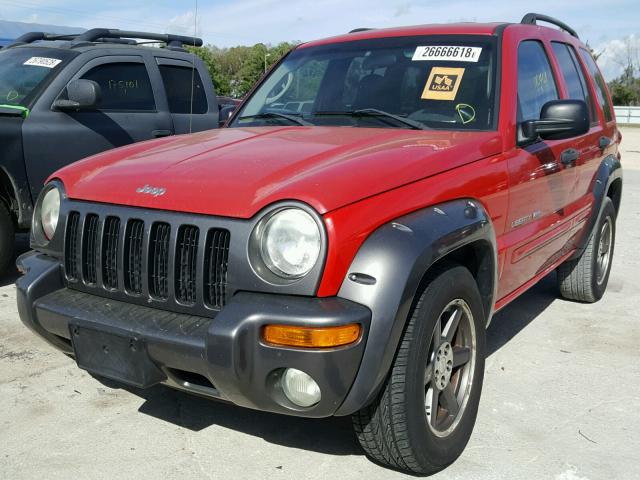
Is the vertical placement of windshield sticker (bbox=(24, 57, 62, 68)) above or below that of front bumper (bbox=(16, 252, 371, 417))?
above

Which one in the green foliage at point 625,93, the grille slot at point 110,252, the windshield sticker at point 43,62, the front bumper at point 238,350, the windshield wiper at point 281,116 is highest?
the windshield sticker at point 43,62

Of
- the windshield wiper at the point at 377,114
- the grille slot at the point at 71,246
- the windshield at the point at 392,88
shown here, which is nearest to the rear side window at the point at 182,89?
the windshield at the point at 392,88

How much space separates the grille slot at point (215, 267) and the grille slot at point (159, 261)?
0.20m

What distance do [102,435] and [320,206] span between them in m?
1.52

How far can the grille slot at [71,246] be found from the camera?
9.65ft

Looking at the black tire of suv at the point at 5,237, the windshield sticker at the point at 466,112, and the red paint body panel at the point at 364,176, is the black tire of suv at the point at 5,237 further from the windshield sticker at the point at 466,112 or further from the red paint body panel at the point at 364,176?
the windshield sticker at the point at 466,112

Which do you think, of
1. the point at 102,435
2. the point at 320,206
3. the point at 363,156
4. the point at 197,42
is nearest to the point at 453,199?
the point at 363,156

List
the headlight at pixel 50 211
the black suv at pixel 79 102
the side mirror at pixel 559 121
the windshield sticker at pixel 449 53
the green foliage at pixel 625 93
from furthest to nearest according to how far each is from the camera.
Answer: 1. the green foliage at pixel 625 93
2. the black suv at pixel 79 102
3. the windshield sticker at pixel 449 53
4. the side mirror at pixel 559 121
5. the headlight at pixel 50 211

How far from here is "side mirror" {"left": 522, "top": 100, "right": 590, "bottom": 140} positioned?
348 centimetres

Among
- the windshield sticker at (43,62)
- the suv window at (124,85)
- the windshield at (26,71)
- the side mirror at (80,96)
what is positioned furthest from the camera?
the suv window at (124,85)

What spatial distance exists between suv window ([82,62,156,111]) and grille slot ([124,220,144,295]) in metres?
3.51

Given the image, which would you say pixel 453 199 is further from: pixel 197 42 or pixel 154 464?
pixel 197 42

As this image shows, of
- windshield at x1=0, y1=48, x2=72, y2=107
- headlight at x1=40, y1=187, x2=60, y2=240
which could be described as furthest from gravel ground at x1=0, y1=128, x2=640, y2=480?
windshield at x1=0, y1=48, x2=72, y2=107

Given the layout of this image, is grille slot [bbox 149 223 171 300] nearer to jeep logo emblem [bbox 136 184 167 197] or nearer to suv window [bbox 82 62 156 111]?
jeep logo emblem [bbox 136 184 167 197]
